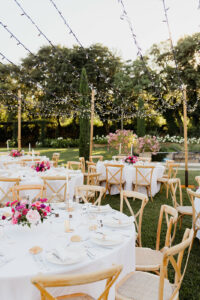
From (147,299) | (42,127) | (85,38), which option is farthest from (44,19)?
(42,127)

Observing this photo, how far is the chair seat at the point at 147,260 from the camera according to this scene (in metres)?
2.41

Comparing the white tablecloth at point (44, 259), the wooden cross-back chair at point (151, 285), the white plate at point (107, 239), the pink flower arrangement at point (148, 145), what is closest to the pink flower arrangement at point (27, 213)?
the white tablecloth at point (44, 259)

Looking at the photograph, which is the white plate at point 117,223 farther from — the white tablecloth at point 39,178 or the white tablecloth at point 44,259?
the white tablecloth at point 39,178

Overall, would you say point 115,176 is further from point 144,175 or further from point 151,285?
point 151,285

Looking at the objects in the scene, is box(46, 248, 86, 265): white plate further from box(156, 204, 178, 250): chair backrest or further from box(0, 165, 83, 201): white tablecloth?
box(0, 165, 83, 201): white tablecloth

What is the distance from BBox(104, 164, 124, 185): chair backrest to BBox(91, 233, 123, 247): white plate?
4.50 m

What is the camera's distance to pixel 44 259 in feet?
6.11

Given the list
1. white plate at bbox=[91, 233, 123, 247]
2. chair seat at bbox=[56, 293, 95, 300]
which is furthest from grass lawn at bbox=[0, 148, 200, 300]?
chair seat at bbox=[56, 293, 95, 300]

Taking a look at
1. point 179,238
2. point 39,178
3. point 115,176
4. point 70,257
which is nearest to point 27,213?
point 70,257

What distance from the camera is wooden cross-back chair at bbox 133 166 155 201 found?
21.8ft

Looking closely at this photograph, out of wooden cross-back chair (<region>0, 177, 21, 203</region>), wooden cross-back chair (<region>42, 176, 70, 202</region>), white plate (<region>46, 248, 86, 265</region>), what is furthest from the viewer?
wooden cross-back chair (<region>42, 176, 70, 202</region>)

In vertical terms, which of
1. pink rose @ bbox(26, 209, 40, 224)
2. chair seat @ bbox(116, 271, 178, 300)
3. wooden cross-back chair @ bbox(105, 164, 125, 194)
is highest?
pink rose @ bbox(26, 209, 40, 224)

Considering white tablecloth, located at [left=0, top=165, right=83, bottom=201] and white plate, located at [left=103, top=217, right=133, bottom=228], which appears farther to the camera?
white tablecloth, located at [left=0, top=165, right=83, bottom=201]

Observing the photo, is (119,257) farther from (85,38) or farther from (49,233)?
(85,38)
